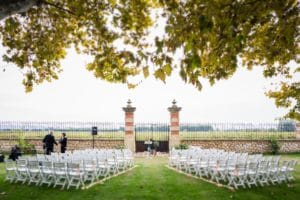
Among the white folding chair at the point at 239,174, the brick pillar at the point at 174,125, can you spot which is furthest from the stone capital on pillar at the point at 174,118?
the white folding chair at the point at 239,174

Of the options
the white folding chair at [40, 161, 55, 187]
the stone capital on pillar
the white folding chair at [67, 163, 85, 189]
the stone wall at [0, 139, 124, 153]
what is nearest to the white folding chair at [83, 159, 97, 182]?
the white folding chair at [67, 163, 85, 189]

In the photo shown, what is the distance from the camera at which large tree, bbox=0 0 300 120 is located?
5.89 metres

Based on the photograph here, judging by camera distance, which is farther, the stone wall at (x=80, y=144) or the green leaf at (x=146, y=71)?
the stone wall at (x=80, y=144)

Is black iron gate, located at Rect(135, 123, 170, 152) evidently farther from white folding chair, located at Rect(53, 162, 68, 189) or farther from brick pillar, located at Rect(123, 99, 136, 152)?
white folding chair, located at Rect(53, 162, 68, 189)

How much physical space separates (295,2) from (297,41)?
2.61 meters

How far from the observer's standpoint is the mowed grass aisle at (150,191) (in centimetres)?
1010

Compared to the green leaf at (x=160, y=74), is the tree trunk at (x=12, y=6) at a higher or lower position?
higher

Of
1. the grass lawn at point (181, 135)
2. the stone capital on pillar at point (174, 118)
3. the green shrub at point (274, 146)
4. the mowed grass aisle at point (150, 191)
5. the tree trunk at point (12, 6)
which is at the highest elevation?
the tree trunk at point (12, 6)

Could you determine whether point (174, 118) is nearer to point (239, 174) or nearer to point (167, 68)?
point (239, 174)

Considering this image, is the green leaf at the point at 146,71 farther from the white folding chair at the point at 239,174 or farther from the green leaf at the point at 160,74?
the white folding chair at the point at 239,174

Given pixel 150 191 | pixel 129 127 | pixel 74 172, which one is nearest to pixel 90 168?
pixel 74 172

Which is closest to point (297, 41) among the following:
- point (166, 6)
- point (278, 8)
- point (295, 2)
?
point (295, 2)

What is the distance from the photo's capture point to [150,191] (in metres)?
10.7

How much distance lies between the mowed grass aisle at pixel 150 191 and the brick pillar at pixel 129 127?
1070 cm
